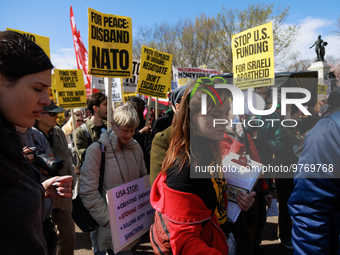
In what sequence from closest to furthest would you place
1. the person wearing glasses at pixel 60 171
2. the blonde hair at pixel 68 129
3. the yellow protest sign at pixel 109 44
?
the person wearing glasses at pixel 60 171, the yellow protest sign at pixel 109 44, the blonde hair at pixel 68 129

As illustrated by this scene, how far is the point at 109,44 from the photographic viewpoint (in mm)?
3900

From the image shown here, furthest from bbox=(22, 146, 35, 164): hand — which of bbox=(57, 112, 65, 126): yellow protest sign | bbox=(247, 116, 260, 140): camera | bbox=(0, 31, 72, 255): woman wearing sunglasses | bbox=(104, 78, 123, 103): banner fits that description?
bbox=(57, 112, 65, 126): yellow protest sign

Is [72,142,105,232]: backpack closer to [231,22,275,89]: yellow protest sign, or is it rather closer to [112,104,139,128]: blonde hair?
[112,104,139,128]: blonde hair

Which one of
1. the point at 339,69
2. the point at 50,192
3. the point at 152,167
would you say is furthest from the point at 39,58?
the point at 339,69

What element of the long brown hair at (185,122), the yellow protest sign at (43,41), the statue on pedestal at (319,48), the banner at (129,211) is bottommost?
the banner at (129,211)

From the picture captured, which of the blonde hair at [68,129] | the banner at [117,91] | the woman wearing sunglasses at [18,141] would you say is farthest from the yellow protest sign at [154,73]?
the woman wearing sunglasses at [18,141]

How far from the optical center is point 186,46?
27.5m

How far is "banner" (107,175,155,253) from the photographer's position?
2.18 metres

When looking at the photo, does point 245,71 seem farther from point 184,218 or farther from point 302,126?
point 184,218

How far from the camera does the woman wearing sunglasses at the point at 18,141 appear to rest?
680mm

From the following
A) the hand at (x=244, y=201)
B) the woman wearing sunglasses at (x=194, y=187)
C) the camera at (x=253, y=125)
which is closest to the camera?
the woman wearing sunglasses at (x=194, y=187)

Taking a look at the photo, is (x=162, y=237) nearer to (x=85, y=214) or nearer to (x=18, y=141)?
(x=18, y=141)

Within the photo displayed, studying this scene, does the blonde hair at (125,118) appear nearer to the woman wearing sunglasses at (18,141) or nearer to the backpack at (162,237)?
the backpack at (162,237)

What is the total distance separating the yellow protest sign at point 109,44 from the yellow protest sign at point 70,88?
2.63m
